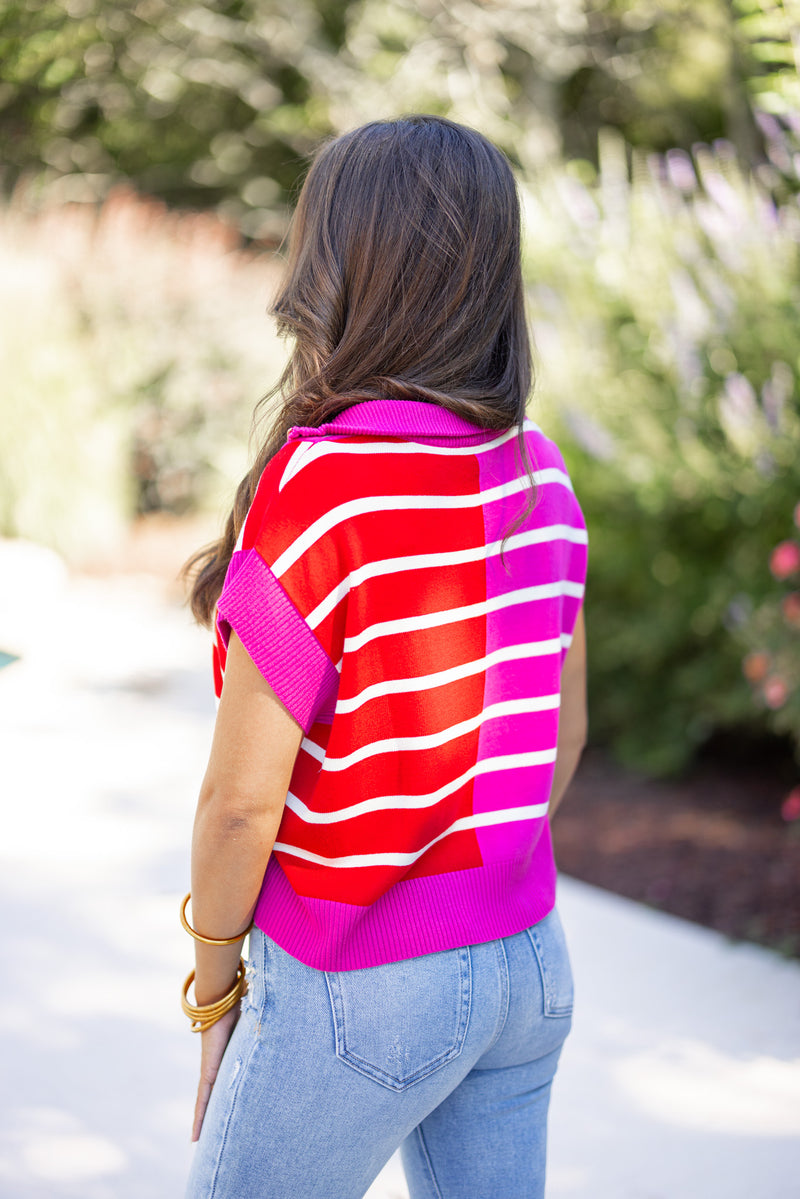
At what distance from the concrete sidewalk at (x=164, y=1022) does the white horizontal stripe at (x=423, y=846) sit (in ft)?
2.72

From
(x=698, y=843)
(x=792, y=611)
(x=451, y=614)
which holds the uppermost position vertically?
(x=451, y=614)

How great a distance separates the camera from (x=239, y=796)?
3.40 ft

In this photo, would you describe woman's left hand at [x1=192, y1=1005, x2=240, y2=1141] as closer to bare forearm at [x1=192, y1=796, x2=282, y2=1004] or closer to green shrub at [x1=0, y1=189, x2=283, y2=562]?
bare forearm at [x1=192, y1=796, x2=282, y2=1004]

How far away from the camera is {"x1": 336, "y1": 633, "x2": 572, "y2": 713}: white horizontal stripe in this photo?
1.04 meters

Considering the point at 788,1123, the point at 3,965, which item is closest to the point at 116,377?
the point at 3,965

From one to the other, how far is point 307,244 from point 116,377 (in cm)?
672

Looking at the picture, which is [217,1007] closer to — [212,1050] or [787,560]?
[212,1050]

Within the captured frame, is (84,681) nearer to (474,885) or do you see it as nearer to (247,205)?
(474,885)

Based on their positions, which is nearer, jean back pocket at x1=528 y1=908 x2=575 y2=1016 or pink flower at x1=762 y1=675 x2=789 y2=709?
jean back pocket at x1=528 y1=908 x2=575 y2=1016

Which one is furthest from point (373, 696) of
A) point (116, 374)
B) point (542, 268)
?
point (116, 374)

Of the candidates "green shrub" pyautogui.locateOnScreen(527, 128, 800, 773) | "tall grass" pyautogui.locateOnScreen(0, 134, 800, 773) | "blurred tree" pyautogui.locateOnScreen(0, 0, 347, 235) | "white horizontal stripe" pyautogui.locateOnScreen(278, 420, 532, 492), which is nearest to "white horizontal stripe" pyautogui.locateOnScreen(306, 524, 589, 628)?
"white horizontal stripe" pyautogui.locateOnScreen(278, 420, 532, 492)

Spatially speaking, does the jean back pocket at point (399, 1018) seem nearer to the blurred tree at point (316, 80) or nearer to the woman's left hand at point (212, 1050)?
the woman's left hand at point (212, 1050)

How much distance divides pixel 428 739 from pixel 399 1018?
28 cm

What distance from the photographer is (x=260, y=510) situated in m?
1.02
